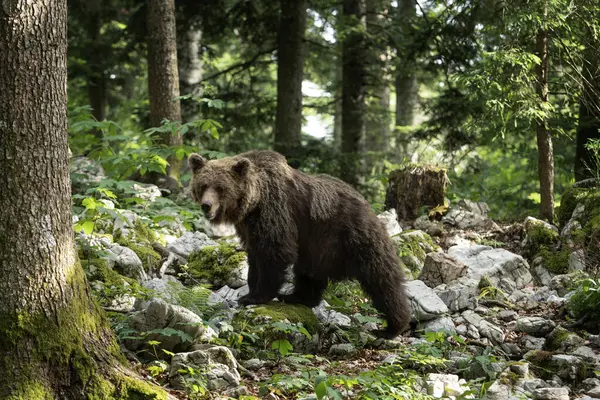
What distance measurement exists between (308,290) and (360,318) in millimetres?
1142

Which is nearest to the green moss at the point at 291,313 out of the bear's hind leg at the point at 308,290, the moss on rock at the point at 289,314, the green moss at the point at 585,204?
the moss on rock at the point at 289,314

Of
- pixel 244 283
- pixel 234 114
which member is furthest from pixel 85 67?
pixel 244 283

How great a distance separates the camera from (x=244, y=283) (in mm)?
7824

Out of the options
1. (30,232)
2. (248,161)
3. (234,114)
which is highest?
(234,114)

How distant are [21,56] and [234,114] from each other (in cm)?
1120

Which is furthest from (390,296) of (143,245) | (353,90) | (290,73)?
(353,90)

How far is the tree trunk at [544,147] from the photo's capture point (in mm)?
10055

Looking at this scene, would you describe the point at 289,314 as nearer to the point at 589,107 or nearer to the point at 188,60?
the point at 589,107

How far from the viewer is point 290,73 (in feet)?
47.4

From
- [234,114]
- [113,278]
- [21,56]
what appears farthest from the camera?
[234,114]

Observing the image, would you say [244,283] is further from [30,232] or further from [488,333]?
[30,232]

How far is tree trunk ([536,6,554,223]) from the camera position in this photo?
10.1m

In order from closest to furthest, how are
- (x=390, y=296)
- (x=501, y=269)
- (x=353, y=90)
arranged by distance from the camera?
(x=390, y=296) < (x=501, y=269) < (x=353, y=90)

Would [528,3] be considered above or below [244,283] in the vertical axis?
above
